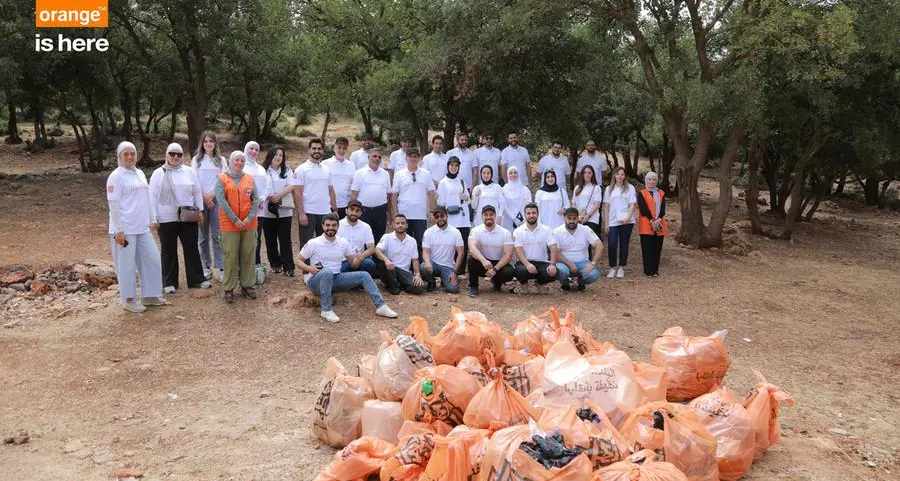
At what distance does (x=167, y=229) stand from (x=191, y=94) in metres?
10.00

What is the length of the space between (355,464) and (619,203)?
23.6 feet

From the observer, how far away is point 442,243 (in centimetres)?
873

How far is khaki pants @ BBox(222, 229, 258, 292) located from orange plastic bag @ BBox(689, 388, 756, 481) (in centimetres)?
507

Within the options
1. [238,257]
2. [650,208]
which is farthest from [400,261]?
[650,208]

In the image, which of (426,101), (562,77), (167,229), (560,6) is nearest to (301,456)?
(167,229)

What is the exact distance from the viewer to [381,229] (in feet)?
30.9

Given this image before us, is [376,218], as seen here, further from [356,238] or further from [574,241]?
[574,241]

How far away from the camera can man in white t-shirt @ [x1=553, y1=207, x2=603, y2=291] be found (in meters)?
9.05

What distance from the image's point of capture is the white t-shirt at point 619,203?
1018cm

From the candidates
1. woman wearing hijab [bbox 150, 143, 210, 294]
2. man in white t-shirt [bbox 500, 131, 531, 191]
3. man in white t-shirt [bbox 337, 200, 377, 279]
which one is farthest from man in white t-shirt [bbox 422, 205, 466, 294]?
man in white t-shirt [bbox 500, 131, 531, 191]

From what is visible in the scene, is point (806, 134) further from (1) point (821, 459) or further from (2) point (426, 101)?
(1) point (821, 459)

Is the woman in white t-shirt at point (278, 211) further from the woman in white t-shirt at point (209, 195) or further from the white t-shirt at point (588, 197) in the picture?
the white t-shirt at point (588, 197)

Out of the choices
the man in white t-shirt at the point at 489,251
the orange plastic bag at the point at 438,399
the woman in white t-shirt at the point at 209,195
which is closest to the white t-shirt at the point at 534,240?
the man in white t-shirt at the point at 489,251

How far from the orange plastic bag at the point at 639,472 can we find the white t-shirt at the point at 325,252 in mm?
4805
